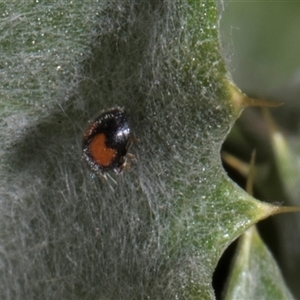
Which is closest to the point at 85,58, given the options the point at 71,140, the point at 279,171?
the point at 71,140

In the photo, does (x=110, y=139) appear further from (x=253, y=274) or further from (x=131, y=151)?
(x=253, y=274)

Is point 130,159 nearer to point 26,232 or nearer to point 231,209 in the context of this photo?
point 231,209

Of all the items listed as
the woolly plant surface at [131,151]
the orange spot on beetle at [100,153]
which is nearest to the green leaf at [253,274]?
the woolly plant surface at [131,151]

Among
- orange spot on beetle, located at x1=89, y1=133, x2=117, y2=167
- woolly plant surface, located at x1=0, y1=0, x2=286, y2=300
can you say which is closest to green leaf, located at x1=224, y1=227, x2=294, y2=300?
woolly plant surface, located at x1=0, y1=0, x2=286, y2=300

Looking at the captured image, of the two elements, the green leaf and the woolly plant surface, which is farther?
the green leaf

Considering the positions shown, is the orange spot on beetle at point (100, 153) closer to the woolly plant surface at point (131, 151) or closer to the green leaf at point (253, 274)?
the woolly plant surface at point (131, 151)

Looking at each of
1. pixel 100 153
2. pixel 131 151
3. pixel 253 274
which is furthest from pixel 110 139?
pixel 253 274

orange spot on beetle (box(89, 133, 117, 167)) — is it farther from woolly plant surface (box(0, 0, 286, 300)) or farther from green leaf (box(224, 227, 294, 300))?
green leaf (box(224, 227, 294, 300))

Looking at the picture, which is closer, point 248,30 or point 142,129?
point 142,129
